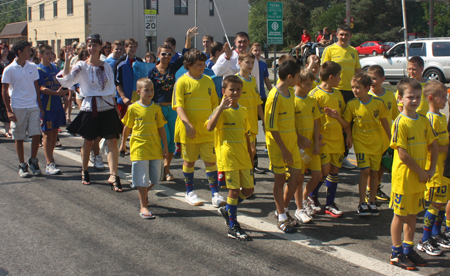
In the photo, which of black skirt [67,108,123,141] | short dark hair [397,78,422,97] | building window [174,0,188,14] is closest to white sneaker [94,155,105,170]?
black skirt [67,108,123,141]

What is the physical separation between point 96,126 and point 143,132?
4.98ft

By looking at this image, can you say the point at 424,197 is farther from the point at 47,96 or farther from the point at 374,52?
the point at 374,52

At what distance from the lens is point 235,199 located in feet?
15.8

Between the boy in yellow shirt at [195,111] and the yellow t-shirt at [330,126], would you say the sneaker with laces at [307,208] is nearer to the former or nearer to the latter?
the yellow t-shirt at [330,126]

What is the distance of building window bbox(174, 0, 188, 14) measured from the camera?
42719 millimetres

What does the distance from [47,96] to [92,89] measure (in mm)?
1637

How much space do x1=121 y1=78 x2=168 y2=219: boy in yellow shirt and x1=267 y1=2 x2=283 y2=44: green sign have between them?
350 inches

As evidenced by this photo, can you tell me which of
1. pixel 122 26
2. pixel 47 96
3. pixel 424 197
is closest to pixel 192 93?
pixel 424 197

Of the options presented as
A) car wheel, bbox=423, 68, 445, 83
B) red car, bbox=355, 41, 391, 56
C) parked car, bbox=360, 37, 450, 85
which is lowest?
car wheel, bbox=423, 68, 445, 83

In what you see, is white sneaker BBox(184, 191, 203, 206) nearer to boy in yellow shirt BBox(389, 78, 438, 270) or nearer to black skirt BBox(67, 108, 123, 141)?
black skirt BBox(67, 108, 123, 141)

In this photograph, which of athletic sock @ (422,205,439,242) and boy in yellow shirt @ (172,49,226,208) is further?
boy in yellow shirt @ (172,49,226,208)

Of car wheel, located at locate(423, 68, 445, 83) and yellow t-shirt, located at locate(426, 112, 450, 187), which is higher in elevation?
car wheel, located at locate(423, 68, 445, 83)

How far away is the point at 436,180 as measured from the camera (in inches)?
177

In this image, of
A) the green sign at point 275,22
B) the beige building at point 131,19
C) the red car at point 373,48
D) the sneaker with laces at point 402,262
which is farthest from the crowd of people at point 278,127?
the red car at point 373,48
